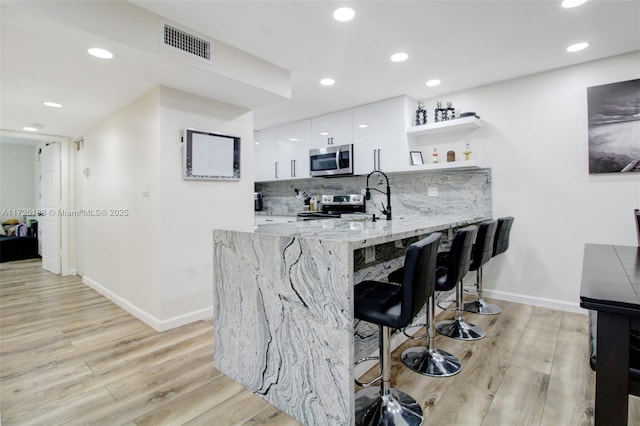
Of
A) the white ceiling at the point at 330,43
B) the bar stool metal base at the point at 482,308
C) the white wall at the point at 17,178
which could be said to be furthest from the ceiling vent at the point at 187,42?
the white wall at the point at 17,178

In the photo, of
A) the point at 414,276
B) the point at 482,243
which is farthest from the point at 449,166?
the point at 414,276

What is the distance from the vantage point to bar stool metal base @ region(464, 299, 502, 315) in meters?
3.08

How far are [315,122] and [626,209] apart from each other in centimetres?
371

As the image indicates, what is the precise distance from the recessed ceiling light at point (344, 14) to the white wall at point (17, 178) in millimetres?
7932

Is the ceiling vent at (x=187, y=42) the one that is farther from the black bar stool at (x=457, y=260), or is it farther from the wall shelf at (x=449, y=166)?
the wall shelf at (x=449, y=166)

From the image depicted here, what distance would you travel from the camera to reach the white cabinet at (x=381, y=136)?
3.87 meters

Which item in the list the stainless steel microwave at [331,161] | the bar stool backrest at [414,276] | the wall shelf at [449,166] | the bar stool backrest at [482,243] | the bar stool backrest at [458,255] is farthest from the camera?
the stainless steel microwave at [331,161]

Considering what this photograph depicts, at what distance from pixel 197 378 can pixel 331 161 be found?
318cm

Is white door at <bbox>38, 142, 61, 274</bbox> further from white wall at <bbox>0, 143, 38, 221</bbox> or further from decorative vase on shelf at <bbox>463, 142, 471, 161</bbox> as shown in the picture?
decorative vase on shelf at <bbox>463, 142, 471, 161</bbox>

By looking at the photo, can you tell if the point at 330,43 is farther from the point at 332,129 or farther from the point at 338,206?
the point at 338,206

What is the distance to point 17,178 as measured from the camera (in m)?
6.74

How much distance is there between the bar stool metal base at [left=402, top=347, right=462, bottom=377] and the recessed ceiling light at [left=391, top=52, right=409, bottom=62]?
8.00ft

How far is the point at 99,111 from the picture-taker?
11.4 ft

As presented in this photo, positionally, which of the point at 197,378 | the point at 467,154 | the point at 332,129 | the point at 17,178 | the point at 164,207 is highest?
the point at 332,129
